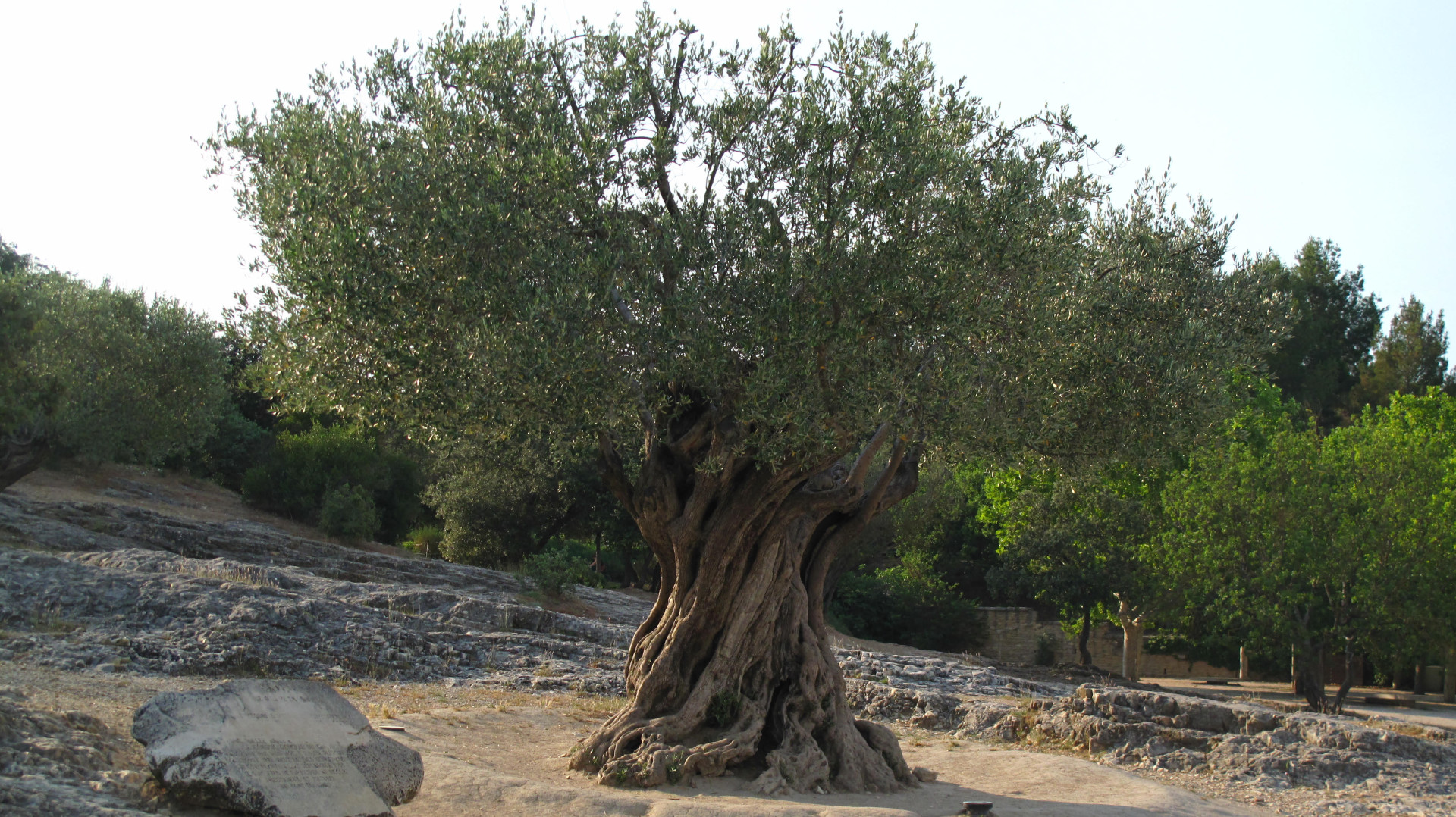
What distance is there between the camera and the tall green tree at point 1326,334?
63844 mm

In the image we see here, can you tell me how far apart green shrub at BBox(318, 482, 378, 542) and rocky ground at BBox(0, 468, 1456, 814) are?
11.0m

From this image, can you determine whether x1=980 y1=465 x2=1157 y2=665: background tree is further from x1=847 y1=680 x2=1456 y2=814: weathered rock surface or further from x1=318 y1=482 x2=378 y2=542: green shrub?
x1=318 y1=482 x2=378 y2=542: green shrub

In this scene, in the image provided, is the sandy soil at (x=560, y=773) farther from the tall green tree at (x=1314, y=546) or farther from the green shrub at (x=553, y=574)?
the tall green tree at (x=1314, y=546)

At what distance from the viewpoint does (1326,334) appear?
6862 centimetres

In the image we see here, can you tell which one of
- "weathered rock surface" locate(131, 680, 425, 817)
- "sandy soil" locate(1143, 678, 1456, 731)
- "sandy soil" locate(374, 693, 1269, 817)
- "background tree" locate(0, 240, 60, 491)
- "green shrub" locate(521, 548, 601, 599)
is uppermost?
"background tree" locate(0, 240, 60, 491)

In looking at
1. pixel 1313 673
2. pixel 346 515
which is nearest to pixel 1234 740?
pixel 1313 673

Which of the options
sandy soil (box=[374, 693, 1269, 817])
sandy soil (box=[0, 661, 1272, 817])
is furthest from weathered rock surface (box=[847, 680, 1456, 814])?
sandy soil (box=[374, 693, 1269, 817])

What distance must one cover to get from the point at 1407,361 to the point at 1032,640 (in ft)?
116

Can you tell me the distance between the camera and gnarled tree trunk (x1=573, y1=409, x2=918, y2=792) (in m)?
11.7

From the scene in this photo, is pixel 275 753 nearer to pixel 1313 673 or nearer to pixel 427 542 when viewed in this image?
pixel 1313 673

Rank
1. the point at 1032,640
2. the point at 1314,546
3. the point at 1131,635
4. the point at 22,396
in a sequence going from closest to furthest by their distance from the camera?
1. the point at 22,396
2. the point at 1314,546
3. the point at 1131,635
4. the point at 1032,640

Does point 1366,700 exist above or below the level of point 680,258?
below

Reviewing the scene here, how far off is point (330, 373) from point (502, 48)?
4213mm

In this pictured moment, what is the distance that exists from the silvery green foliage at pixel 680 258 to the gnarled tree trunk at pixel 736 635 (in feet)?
2.37
